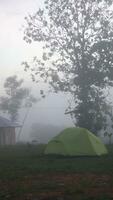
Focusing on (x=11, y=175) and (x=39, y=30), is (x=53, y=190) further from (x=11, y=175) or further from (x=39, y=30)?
(x=39, y=30)

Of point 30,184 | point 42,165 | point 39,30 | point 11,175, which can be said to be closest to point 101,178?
point 30,184

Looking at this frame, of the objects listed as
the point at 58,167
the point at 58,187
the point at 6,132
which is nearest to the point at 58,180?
the point at 58,187

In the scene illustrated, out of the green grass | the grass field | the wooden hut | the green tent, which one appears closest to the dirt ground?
the grass field

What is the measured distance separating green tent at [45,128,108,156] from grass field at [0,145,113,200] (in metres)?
1.15

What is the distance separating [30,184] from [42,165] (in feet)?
18.0

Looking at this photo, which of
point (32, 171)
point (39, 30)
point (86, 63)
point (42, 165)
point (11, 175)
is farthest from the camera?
point (39, 30)

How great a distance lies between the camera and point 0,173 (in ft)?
54.1

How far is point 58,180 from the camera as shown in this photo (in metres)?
14.1

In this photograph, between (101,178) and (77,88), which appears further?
(77,88)

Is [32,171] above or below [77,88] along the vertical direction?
below

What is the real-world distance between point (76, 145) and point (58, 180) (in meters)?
8.63

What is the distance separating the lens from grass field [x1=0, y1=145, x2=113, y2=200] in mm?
11180

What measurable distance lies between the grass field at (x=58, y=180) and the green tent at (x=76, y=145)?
115cm

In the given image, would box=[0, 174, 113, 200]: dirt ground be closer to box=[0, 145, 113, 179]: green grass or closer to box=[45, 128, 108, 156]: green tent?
box=[0, 145, 113, 179]: green grass
